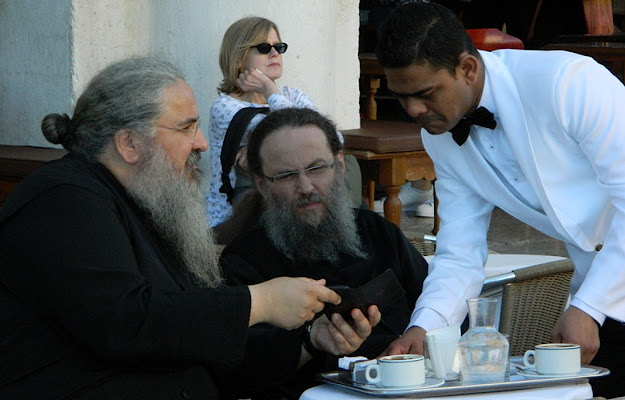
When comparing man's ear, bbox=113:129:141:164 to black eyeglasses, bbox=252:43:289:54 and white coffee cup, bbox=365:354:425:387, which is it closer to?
white coffee cup, bbox=365:354:425:387

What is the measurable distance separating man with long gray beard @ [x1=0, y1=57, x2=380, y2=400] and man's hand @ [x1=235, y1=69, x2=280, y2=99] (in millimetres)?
2273

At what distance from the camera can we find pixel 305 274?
372cm

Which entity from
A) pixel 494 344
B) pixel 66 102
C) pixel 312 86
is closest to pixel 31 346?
pixel 494 344

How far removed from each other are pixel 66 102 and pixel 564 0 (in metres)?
6.70

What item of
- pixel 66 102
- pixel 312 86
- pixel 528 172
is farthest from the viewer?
pixel 312 86

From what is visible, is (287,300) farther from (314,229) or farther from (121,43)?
(121,43)

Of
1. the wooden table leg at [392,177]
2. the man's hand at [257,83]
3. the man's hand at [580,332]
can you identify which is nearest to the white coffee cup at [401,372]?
the man's hand at [580,332]

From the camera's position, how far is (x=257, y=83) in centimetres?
527

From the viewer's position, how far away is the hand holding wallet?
2.71 meters

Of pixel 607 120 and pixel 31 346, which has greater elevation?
pixel 607 120

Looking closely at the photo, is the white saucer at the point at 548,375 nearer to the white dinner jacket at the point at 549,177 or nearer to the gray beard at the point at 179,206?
the white dinner jacket at the point at 549,177

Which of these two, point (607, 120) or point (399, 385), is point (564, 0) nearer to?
point (607, 120)

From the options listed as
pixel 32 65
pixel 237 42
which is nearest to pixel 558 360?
pixel 237 42

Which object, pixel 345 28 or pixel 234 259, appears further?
pixel 345 28
